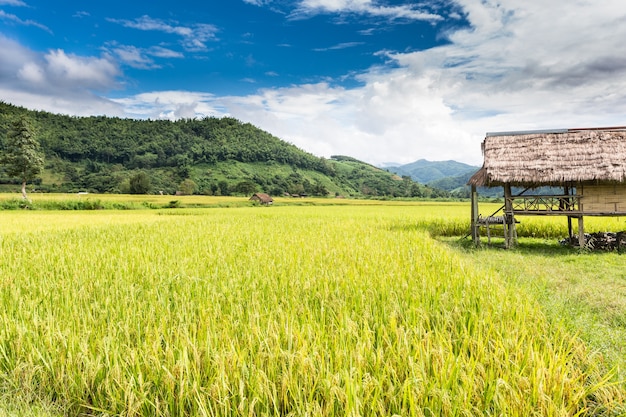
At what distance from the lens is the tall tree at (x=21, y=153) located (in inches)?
1487

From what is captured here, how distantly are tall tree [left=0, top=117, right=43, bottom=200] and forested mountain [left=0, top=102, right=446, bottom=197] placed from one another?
1074 inches

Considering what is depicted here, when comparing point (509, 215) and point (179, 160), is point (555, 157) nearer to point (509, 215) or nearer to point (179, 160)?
point (509, 215)

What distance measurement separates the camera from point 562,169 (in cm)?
1133

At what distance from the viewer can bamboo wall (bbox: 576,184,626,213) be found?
36.3ft

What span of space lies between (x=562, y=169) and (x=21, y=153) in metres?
48.3

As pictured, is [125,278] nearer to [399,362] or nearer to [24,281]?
[24,281]

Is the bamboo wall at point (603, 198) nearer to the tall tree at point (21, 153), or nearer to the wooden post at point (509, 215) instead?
the wooden post at point (509, 215)

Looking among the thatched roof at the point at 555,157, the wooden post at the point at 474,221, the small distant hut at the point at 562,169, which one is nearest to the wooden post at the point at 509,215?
the small distant hut at the point at 562,169

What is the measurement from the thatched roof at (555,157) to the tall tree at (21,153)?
44493 mm

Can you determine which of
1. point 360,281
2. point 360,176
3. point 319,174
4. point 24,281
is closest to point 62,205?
point 24,281

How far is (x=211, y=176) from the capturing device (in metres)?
94.3

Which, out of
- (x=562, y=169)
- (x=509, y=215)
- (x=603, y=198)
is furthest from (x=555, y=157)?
(x=509, y=215)

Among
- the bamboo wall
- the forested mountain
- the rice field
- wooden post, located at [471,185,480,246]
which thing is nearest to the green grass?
wooden post, located at [471,185,480,246]

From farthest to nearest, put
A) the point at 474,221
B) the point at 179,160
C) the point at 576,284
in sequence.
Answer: the point at 179,160, the point at 474,221, the point at 576,284
